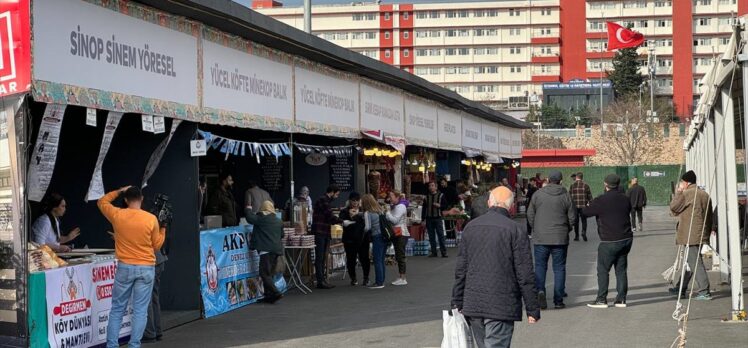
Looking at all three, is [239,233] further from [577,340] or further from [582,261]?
[582,261]

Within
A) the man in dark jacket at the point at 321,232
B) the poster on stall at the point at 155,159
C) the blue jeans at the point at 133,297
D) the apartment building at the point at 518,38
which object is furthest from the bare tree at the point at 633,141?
the blue jeans at the point at 133,297

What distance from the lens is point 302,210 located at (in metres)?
18.1

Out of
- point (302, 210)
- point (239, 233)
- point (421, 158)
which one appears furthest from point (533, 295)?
point (421, 158)

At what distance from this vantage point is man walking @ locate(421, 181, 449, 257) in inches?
903

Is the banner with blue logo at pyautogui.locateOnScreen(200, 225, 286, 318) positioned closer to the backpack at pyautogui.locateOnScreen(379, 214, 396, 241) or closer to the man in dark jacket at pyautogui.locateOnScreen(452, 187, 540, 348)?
the backpack at pyautogui.locateOnScreen(379, 214, 396, 241)

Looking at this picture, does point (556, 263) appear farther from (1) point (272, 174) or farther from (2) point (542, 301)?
(1) point (272, 174)

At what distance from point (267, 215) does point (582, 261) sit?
9.34 metres

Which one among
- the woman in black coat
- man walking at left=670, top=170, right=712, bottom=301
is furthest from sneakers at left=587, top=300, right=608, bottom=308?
the woman in black coat

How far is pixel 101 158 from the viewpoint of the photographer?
446 inches

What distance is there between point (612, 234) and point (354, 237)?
5.11m

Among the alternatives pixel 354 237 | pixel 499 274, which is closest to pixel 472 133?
pixel 354 237

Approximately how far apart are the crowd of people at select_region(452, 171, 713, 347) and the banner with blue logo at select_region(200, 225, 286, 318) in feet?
14.3

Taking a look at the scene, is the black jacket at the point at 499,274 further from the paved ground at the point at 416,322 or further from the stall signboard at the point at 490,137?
the stall signboard at the point at 490,137

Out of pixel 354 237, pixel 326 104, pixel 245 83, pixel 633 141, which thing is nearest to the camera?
pixel 245 83
